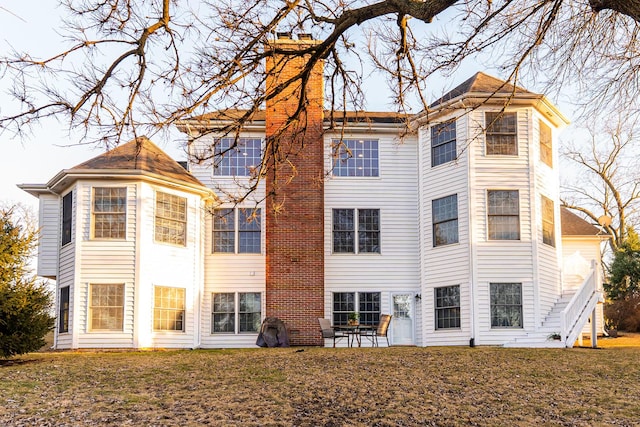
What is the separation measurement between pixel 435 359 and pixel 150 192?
10407 millimetres

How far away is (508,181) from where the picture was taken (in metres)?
22.5

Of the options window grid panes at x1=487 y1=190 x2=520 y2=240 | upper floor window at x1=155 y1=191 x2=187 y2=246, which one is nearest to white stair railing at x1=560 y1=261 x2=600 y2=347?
window grid panes at x1=487 y1=190 x2=520 y2=240

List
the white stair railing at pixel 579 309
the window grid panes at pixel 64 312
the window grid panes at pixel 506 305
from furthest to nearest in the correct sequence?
the window grid panes at pixel 64 312 < the window grid panes at pixel 506 305 < the white stair railing at pixel 579 309

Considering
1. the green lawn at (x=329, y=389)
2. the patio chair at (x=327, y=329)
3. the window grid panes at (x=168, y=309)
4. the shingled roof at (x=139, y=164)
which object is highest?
the shingled roof at (x=139, y=164)

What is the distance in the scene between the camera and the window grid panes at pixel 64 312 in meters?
21.9

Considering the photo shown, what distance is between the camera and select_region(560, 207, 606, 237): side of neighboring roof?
91.6 ft

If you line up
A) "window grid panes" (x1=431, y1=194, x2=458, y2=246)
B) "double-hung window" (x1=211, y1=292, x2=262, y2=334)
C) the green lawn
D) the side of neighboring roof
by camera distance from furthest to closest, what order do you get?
the side of neighboring roof
"double-hung window" (x1=211, y1=292, x2=262, y2=334)
"window grid panes" (x1=431, y1=194, x2=458, y2=246)
the green lawn

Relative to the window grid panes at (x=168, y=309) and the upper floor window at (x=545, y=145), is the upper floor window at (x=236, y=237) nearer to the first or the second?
the window grid panes at (x=168, y=309)

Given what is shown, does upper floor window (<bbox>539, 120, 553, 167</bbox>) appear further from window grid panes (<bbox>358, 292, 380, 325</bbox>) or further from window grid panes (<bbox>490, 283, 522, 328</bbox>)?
window grid panes (<bbox>358, 292, 380, 325</bbox>)

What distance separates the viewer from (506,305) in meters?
21.8

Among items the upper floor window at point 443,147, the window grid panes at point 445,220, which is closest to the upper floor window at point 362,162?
the upper floor window at point 443,147

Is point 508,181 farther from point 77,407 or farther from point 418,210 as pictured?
point 77,407

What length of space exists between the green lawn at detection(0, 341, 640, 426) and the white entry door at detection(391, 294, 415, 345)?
6.80 m

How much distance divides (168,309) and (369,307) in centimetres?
625
